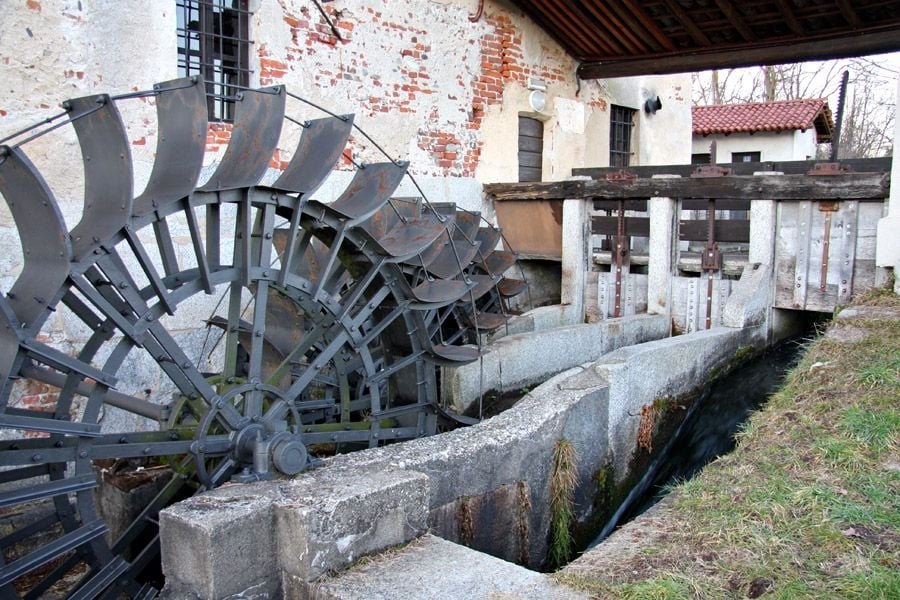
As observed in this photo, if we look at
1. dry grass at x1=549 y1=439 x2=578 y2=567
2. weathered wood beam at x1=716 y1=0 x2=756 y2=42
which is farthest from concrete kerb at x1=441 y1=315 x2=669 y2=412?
weathered wood beam at x1=716 y1=0 x2=756 y2=42

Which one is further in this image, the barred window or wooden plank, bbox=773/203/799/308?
the barred window

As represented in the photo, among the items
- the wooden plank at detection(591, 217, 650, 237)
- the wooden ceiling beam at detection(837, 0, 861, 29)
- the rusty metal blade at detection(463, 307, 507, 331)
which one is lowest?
the rusty metal blade at detection(463, 307, 507, 331)

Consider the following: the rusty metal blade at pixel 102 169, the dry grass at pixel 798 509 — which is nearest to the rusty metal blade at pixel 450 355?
the dry grass at pixel 798 509

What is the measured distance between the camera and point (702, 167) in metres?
8.22

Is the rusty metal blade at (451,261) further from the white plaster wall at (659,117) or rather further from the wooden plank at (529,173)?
the white plaster wall at (659,117)

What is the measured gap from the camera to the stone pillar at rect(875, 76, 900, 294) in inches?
260

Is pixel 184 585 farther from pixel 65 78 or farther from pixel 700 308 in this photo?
pixel 700 308

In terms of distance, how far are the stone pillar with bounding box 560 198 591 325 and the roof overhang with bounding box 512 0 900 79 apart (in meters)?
2.54

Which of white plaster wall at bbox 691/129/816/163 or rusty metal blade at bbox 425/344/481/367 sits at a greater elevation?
white plaster wall at bbox 691/129/816/163

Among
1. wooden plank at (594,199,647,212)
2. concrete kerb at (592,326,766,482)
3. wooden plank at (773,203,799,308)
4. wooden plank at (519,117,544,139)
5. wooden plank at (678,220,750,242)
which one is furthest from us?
wooden plank at (519,117,544,139)

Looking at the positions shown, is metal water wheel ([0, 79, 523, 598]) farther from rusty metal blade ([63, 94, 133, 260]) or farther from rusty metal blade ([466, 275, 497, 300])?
rusty metal blade ([466, 275, 497, 300])

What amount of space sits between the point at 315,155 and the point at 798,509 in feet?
11.3

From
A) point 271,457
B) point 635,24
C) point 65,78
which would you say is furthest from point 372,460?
point 635,24

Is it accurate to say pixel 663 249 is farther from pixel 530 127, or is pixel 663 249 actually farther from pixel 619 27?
pixel 619 27
